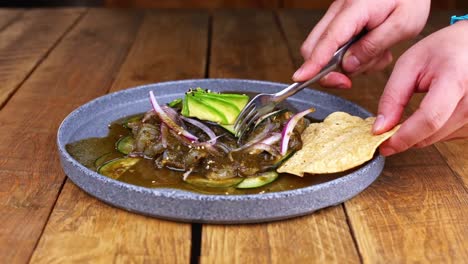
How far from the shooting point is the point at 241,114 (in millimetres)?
1676

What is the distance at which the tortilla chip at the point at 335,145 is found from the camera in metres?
1.46

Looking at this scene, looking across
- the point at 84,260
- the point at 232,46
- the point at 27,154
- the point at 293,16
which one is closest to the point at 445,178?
the point at 84,260

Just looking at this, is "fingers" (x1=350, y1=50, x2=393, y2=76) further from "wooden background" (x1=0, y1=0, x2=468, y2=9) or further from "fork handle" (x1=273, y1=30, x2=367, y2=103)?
"wooden background" (x1=0, y1=0, x2=468, y2=9)

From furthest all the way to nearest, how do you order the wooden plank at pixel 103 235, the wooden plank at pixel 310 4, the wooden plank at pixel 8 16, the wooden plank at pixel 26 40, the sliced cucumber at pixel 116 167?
the wooden plank at pixel 310 4, the wooden plank at pixel 8 16, the wooden plank at pixel 26 40, the sliced cucumber at pixel 116 167, the wooden plank at pixel 103 235

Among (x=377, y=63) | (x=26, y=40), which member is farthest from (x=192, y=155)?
(x=26, y=40)

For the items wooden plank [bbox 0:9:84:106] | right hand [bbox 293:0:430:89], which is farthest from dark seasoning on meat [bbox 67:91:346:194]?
wooden plank [bbox 0:9:84:106]

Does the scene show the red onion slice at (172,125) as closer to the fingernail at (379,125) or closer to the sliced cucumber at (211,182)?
the sliced cucumber at (211,182)

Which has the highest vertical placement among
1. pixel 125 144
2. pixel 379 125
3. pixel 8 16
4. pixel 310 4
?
pixel 379 125

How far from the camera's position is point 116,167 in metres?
1.53

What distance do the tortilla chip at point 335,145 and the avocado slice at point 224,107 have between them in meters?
0.19

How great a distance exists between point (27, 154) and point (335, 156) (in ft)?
2.56

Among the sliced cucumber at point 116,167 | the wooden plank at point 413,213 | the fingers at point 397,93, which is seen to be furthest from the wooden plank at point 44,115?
the fingers at point 397,93

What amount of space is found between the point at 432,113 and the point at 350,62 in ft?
2.04

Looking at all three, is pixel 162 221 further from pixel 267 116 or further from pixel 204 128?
pixel 267 116
